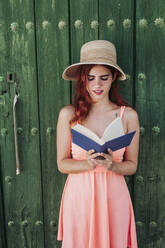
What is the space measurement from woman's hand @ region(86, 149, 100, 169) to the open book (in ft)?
0.06

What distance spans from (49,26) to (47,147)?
0.70m

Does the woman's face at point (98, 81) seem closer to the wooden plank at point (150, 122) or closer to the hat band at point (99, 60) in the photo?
the hat band at point (99, 60)

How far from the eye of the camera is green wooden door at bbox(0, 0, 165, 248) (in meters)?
1.46

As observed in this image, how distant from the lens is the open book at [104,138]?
1.09 meters

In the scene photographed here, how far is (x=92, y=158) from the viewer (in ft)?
3.79

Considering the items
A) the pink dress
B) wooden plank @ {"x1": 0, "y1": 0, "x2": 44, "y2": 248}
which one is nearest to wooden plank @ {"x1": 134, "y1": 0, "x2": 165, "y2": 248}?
the pink dress

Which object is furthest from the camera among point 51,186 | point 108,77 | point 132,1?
point 51,186

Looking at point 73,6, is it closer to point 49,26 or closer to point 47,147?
point 49,26

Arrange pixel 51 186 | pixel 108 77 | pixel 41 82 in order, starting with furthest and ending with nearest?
pixel 51 186, pixel 41 82, pixel 108 77

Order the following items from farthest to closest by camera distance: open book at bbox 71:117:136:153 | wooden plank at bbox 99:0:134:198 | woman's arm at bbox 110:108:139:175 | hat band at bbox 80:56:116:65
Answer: wooden plank at bbox 99:0:134:198 → woman's arm at bbox 110:108:139:175 → hat band at bbox 80:56:116:65 → open book at bbox 71:117:136:153

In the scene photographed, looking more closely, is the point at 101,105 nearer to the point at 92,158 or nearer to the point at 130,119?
the point at 130,119

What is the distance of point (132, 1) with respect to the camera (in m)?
1.44

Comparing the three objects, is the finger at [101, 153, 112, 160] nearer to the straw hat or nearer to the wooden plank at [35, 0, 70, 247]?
the straw hat

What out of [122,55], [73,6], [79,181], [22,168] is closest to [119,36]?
[122,55]
